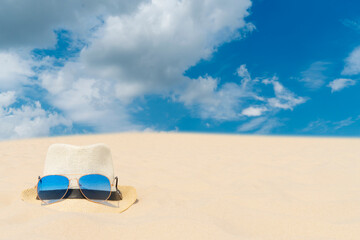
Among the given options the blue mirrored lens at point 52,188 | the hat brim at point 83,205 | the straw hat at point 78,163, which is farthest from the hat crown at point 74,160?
the hat brim at point 83,205

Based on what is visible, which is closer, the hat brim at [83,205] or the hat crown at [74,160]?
the hat brim at [83,205]

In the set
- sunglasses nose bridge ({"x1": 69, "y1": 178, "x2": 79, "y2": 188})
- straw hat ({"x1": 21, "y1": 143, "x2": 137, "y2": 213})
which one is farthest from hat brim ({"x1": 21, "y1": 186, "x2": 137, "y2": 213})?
sunglasses nose bridge ({"x1": 69, "y1": 178, "x2": 79, "y2": 188})

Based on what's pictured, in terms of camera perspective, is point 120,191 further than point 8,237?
Yes

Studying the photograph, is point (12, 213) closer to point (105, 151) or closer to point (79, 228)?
point (79, 228)

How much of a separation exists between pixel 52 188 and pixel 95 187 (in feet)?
1.37

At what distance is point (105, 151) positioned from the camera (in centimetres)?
289

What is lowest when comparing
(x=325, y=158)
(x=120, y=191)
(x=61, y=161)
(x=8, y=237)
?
(x=8, y=237)

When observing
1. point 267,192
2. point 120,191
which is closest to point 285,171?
point 267,192

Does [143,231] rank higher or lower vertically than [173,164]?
lower

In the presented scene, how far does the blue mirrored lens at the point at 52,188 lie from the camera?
2609mm

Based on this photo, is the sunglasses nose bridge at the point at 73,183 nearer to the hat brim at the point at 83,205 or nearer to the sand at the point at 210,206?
the hat brim at the point at 83,205

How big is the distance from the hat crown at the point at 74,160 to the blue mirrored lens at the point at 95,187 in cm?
12

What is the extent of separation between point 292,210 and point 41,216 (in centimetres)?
245

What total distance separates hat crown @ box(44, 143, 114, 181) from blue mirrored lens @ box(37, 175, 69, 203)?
0.10m
